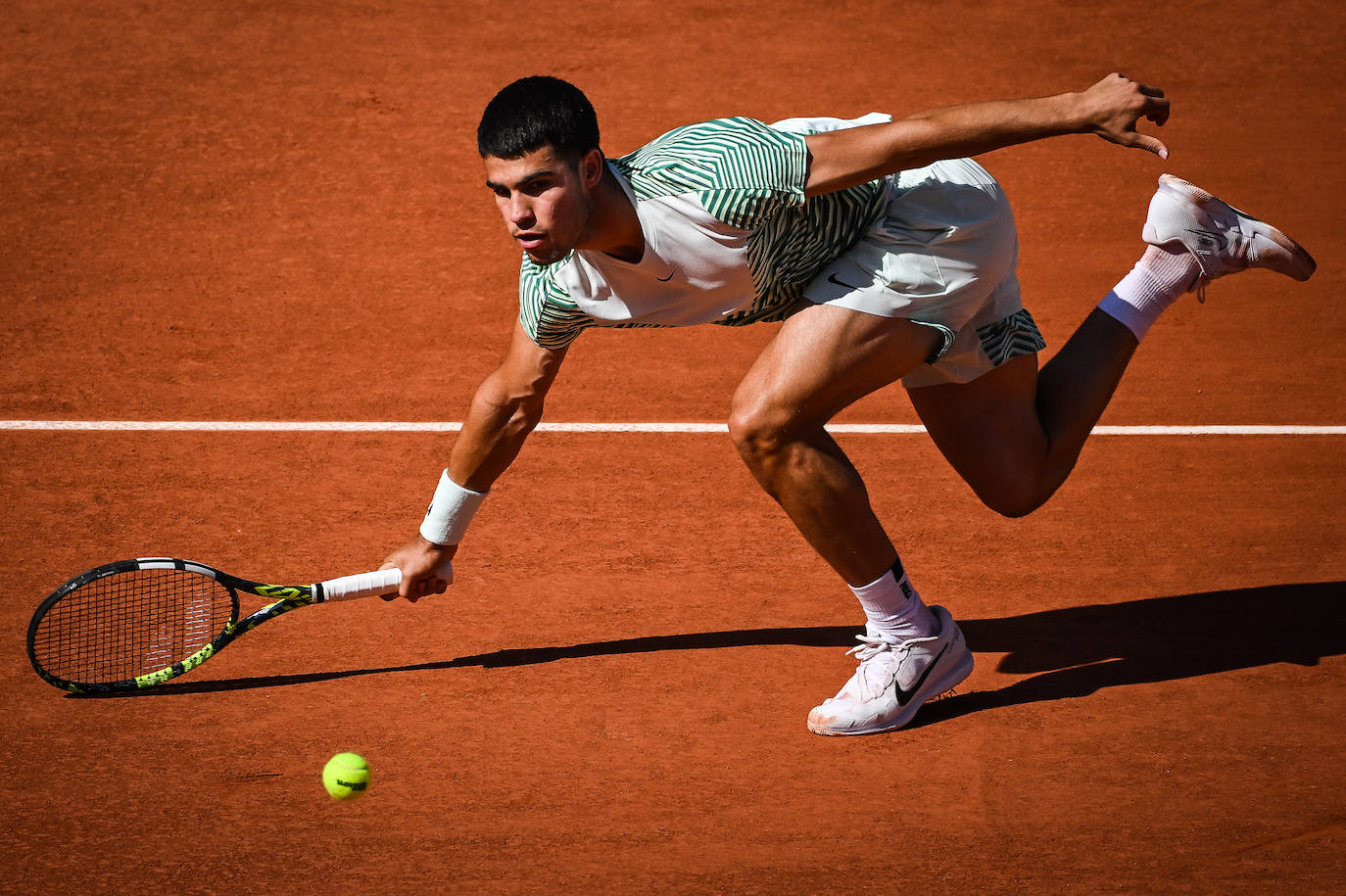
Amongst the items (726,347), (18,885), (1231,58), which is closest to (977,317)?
(726,347)

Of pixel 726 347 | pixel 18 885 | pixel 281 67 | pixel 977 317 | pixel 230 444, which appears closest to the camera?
pixel 18 885

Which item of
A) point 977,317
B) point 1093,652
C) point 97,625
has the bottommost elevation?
point 1093,652

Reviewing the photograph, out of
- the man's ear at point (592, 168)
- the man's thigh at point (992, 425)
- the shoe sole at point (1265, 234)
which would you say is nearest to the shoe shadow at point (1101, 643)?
the man's thigh at point (992, 425)

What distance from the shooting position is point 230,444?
18.5 ft

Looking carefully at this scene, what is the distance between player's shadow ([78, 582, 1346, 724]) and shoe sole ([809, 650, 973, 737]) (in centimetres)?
9

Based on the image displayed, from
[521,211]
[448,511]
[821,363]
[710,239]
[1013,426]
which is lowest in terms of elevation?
[448,511]

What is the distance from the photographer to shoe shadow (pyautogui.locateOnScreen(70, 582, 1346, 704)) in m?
4.21

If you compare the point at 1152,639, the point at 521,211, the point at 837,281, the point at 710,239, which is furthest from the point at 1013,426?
the point at 521,211

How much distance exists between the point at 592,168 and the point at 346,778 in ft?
5.50

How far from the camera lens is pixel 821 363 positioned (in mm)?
3621

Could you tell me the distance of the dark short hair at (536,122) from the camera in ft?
11.0

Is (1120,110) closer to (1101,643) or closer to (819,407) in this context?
(819,407)

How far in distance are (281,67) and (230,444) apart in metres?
4.01

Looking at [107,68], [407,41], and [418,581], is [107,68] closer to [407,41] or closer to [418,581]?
[407,41]
